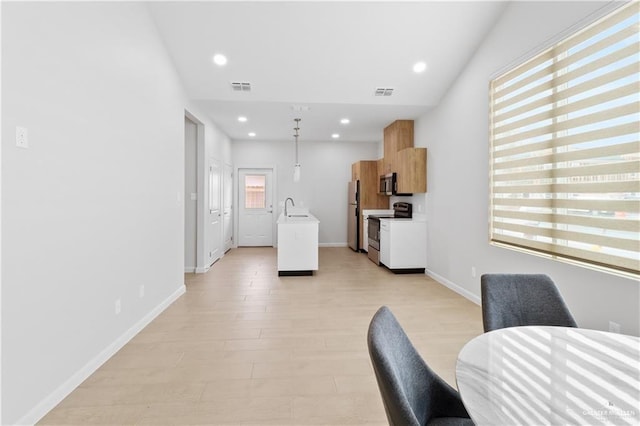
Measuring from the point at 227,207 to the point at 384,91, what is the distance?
4.45 m

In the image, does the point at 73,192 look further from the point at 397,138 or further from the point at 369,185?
the point at 369,185

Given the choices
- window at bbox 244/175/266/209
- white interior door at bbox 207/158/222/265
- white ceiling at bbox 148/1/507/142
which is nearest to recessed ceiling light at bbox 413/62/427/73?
white ceiling at bbox 148/1/507/142

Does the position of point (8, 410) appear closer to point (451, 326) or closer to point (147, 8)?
point (451, 326)

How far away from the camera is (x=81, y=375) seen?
222 centimetres

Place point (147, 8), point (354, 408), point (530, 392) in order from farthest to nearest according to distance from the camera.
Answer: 1. point (147, 8)
2. point (354, 408)
3. point (530, 392)

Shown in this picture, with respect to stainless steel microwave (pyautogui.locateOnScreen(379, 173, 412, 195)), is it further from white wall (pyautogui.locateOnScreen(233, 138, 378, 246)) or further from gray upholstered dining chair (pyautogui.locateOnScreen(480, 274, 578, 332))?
gray upholstered dining chair (pyautogui.locateOnScreen(480, 274, 578, 332))

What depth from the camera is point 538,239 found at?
9.99 ft

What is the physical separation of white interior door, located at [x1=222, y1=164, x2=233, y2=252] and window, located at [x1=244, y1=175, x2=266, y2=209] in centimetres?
41

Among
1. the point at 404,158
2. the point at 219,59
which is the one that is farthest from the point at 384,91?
the point at 219,59

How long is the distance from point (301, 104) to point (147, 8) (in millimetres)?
2204

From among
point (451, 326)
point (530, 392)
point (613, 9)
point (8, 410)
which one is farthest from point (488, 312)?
point (8, 410)

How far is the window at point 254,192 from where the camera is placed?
8.20 meters

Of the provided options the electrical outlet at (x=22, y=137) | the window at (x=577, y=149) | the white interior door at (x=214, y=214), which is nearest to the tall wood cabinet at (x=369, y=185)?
the white interior door at (x=214, y=214)

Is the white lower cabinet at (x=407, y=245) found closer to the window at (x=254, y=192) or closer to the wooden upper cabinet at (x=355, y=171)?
the wooden upper cabinet at (x=355, y=171)
